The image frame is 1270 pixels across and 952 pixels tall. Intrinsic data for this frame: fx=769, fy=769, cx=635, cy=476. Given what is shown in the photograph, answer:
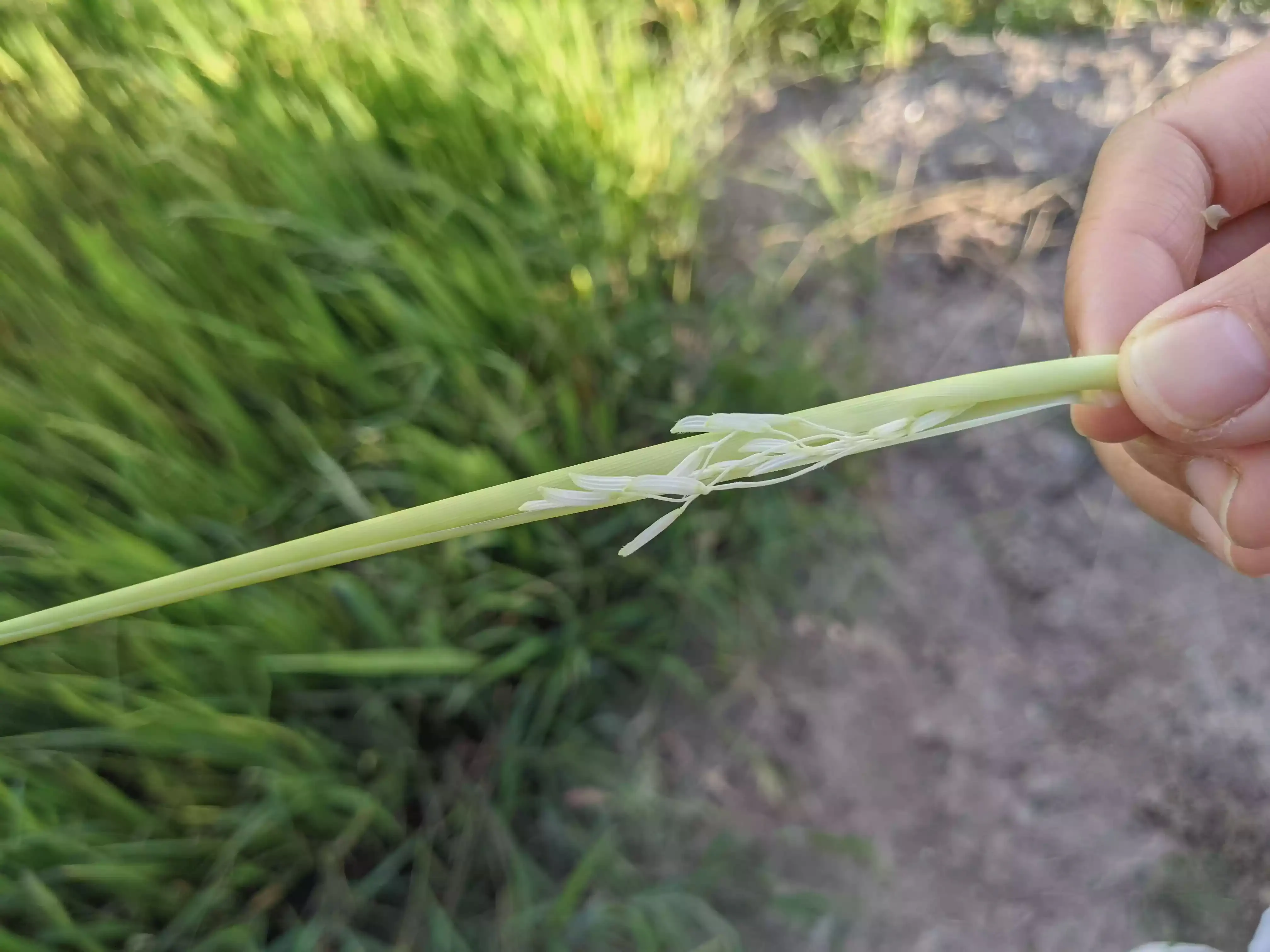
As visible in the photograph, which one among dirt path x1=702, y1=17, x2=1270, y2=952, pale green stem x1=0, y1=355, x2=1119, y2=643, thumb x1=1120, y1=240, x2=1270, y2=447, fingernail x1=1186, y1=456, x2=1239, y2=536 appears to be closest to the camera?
pale green stem x1=0, y1=355, x2=1119, y2=643

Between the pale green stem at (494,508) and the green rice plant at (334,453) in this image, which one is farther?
the green rice plant at (334,453)

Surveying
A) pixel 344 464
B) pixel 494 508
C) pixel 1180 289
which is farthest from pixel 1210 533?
pixel 344 464

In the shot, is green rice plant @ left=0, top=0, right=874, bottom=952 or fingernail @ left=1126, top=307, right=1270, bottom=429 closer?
fingernail @ left=1126, top=307, right=1270, bottom=429

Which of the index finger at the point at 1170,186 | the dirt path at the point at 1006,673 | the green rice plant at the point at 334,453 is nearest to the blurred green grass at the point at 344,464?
the green rice plant at the point at 334,453

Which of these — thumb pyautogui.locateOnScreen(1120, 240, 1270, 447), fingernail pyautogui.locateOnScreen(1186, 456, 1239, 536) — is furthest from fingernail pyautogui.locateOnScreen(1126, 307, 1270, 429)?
fingernail pyautogui.locateOnScreen(1186, 456, 1239, 536)

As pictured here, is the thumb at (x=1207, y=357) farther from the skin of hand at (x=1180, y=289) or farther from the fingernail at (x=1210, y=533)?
the fingernail at (x=1210, y=533)

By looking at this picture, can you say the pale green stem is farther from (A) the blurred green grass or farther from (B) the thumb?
(A) the blurred green grass

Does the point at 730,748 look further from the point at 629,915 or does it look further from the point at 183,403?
the point at 183,403
